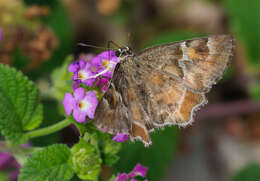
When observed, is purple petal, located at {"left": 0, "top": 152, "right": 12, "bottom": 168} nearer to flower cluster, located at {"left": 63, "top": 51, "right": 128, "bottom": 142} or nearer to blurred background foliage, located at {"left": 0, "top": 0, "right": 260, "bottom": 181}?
blurred background foliage, located at {"left": 0, "top": 0, "right": 260, "bottom": 181}

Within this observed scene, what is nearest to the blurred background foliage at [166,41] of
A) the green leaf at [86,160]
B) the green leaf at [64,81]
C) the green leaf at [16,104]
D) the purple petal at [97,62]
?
the green leaf at [64,81]

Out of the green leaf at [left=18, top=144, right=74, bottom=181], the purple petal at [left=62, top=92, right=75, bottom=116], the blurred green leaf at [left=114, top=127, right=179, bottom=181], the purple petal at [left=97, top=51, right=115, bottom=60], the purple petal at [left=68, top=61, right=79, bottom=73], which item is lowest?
the blurred green leaf at [left=114, top=127, right=179, bottom=181]

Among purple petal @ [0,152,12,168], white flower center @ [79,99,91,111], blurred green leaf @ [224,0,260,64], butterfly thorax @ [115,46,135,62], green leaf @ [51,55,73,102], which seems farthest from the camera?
blurred green leaf @ [224,0,260,64]

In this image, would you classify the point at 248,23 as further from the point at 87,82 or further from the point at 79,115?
the point at 79,115

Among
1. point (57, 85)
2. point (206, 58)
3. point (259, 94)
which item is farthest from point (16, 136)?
point (259, 94)

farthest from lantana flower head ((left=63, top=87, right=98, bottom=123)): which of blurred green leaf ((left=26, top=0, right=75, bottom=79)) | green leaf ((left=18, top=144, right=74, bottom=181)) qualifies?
blurred green leaf ((left=26, top=0, right=75, bottom=79))

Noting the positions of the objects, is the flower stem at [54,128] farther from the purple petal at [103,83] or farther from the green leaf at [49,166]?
the purple petal at [103,83]

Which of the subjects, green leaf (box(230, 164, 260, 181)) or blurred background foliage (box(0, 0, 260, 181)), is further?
green leaf (box(230, 164, 260, 181))
